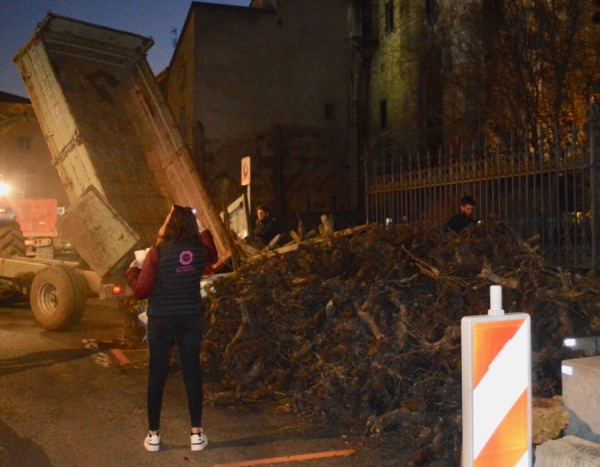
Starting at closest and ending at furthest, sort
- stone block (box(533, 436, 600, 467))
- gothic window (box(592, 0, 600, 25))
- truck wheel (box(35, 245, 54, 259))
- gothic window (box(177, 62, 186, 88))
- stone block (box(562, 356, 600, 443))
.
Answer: stone block (box(533, 436, 600, 467))
stone block (box(562, 356, 600, 443))
truck wheel (box(35, 245, 54, 259))
gothic window (box(592, 0, 600, 25))
gothic window (box(177, 62, 186, 88))

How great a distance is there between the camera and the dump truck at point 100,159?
939cm

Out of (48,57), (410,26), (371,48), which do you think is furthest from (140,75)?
(371,48)

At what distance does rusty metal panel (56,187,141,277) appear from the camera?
9.23 meters

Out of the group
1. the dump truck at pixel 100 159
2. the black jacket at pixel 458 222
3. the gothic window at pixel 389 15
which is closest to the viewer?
the black jacket at pixel 458 222

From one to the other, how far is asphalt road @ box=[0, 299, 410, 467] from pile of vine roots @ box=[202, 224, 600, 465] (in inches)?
10.9

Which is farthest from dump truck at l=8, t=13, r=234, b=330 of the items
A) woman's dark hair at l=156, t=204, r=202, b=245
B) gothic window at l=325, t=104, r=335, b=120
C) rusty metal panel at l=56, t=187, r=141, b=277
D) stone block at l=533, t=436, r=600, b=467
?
gothic window at l=325, t=104, r=335, b=120

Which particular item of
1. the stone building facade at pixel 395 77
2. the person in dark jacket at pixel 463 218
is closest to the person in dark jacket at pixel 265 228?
the person in dark jacket at pixel 463 218

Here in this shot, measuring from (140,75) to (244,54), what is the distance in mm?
18014

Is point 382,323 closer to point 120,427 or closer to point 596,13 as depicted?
point 120,427

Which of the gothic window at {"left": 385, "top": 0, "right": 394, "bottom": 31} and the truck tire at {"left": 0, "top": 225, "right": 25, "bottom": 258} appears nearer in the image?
the truck tire at {"left": 0, "top": 225, "right": 25, "bottom": 258}

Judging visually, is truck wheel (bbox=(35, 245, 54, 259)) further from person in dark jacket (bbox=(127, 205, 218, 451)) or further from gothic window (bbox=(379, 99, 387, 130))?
gothic window (bbox=(379, 99, 387, 130))

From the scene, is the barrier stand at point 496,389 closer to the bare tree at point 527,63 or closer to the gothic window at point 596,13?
the bare tree at point 527,63

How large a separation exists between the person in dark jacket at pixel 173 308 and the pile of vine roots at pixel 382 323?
4.33ft

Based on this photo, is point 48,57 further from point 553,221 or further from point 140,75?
point 553,221
